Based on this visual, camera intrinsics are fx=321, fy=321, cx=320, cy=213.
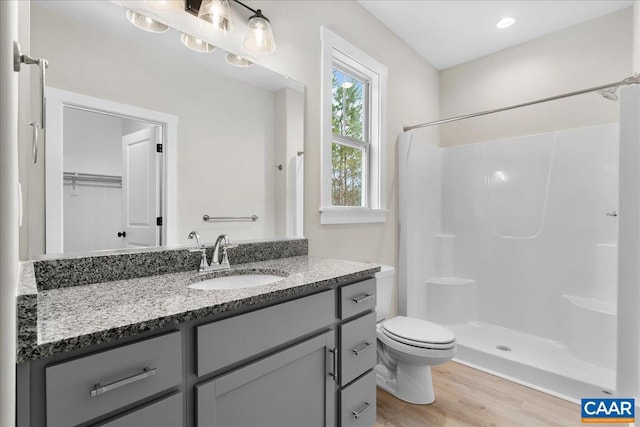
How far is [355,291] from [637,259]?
149 centimetres

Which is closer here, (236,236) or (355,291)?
(355,291)

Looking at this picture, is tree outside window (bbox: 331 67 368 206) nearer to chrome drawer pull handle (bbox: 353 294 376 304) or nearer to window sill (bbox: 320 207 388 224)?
window sill (bbox: 320 207 388 224)

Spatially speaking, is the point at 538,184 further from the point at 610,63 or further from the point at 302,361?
the point at 302,361

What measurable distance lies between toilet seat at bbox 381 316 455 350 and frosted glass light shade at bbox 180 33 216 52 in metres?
1.80

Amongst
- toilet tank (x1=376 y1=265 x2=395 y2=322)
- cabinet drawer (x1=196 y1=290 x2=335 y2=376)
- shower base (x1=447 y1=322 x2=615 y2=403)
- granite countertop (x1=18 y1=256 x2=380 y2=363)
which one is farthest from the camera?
toilet tank (x1=376 y1=265 x2=395 y2=322)

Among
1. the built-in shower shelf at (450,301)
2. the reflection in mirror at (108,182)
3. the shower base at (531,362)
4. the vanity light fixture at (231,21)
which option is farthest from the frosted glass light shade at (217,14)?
the shower base at (531,362)

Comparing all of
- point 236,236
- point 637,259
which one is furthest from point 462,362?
point 236,236

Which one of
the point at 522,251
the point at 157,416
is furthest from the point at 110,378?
the point at 522,251

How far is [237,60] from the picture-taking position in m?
1.56

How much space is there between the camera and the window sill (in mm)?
2008

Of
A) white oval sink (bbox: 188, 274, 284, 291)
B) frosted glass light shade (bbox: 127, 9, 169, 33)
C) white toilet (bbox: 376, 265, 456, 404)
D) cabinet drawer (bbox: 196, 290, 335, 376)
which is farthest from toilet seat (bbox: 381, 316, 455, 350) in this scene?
frosted glass light shade (bbox: 127, 9, 169, 33)

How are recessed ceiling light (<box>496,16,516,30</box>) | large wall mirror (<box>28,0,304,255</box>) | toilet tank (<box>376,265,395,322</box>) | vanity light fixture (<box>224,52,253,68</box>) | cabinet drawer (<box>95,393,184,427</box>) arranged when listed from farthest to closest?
recessed ceiling light (<box>496,16,516,30</box>)
toilet tank (<box>376,265,395,322</box>)
vanity light fixture (<box>224,52,253,68</box>)
large wall mirror (<box>28,0,304,255</box>)
cabinet drawer (<box>95,393,184,427</box>)

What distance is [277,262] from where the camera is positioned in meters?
1.60

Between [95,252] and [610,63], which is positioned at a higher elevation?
[610,63]
